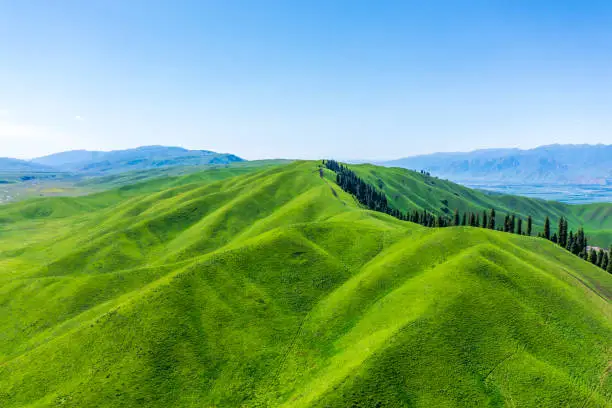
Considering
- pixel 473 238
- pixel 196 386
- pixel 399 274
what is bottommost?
pixel 196 386

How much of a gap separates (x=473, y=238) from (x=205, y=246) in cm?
9229

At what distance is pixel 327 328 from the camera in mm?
65312

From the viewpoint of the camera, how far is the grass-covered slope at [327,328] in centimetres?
4891

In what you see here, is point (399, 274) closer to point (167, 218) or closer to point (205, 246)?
point (205, 246)

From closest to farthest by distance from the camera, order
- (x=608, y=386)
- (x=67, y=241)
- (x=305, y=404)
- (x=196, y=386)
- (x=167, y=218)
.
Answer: (x=305, y=404) → (x=608, y=386) → (x=196, y=386) → (x=167, y=218) → (x=67, y=241)

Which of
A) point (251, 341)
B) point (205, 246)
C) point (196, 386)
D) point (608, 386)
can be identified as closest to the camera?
point (608, 386)

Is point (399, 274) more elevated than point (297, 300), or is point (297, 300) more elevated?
point (399, 274)

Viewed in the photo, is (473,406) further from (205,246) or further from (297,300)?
(205,246)

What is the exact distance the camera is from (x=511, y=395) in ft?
154

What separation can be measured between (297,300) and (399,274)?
917 inches

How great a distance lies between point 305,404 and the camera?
44.7 meters

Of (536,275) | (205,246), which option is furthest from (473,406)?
(205,246)

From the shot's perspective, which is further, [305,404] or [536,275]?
[536,275]

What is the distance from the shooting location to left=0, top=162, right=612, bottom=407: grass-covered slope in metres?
48.9
